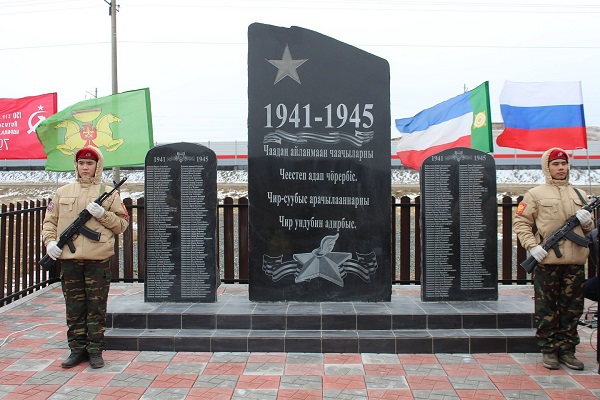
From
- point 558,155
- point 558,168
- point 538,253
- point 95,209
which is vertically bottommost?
point 538,253

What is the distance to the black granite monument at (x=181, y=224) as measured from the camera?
19.5 feet

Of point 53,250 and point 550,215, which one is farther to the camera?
point 550,215

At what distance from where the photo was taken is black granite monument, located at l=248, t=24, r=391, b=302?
235 inches

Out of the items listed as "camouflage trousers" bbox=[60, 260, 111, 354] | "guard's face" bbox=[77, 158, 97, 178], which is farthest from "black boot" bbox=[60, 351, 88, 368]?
"guard's face" bbox=[77, 158, 97, 178]

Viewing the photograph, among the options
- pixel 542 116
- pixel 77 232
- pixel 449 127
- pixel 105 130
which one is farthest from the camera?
pixel 105 130

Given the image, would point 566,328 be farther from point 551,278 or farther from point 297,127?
point 297,127

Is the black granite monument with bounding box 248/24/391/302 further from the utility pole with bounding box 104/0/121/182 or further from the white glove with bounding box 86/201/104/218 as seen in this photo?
the utility pole with bounding box 104/0/121/182

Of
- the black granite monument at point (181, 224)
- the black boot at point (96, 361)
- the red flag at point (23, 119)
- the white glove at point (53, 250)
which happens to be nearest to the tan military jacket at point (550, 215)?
the black granite monument at point (181, 224)

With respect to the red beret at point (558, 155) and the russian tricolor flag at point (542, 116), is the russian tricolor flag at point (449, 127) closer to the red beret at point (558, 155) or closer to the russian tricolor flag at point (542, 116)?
the russian tricolor flag at point (542, 116)

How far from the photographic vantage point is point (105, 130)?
10922mm

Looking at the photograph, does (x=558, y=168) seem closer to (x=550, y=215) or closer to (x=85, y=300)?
(x=550, y=215)

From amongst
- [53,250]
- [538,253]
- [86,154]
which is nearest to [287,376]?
[53,250]

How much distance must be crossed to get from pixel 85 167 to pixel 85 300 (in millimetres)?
1250

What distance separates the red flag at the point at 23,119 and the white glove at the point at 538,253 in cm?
1137
